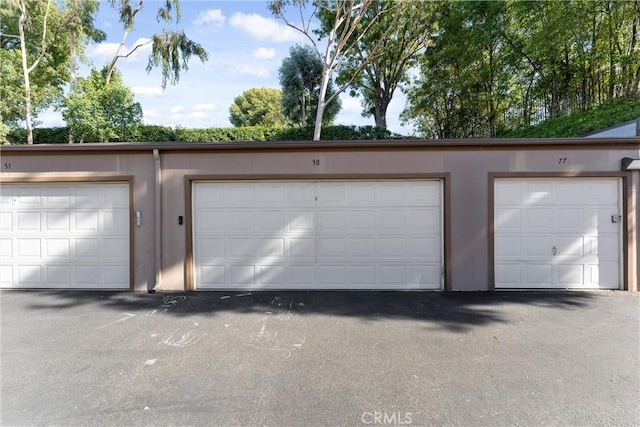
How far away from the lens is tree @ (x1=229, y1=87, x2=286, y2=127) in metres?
35.5

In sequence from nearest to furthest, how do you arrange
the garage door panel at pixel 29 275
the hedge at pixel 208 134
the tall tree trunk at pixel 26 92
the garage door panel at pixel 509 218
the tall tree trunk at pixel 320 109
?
the garage door panel at pixel 509 218 → the garage door panel at pixel 29 275 → the tall tree trunk at pixel 26 92 → the hedge at pixel 208 134 → the tall tree trunk at pixel 320 109

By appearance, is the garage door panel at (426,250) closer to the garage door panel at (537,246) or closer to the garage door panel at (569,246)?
the garage door panel at (537,246)

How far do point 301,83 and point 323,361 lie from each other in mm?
14194

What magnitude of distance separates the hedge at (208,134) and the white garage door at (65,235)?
6.42 m

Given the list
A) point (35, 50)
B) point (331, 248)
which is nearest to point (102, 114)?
point (35, 50)

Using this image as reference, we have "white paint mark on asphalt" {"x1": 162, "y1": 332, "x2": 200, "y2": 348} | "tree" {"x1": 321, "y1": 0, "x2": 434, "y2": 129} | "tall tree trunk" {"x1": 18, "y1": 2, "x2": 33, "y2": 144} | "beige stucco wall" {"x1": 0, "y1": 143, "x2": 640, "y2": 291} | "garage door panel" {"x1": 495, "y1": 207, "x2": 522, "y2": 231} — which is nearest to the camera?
"white paint mark on asphalt" {"x1": 162, "y1": 332, "x2": 200, "y2": 348}

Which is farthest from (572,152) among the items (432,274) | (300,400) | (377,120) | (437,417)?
(377,120)

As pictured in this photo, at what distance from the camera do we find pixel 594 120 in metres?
8.26

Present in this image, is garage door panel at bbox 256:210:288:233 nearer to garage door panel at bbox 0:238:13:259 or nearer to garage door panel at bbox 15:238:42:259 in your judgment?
garage door panel at bbox 15:238:42:259

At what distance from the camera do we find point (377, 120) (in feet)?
58.0

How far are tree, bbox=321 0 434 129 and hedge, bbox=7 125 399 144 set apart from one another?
2.59 meters

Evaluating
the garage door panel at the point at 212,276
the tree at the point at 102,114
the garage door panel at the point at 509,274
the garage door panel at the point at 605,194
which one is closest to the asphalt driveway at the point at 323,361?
the garage door panel at the point at 509,274

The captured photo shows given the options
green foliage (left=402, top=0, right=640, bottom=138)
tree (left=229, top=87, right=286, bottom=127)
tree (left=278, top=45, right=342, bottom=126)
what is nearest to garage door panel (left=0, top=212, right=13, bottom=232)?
tree (left=278, top=45, right=342, bottom=126)

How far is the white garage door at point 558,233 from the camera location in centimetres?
549
